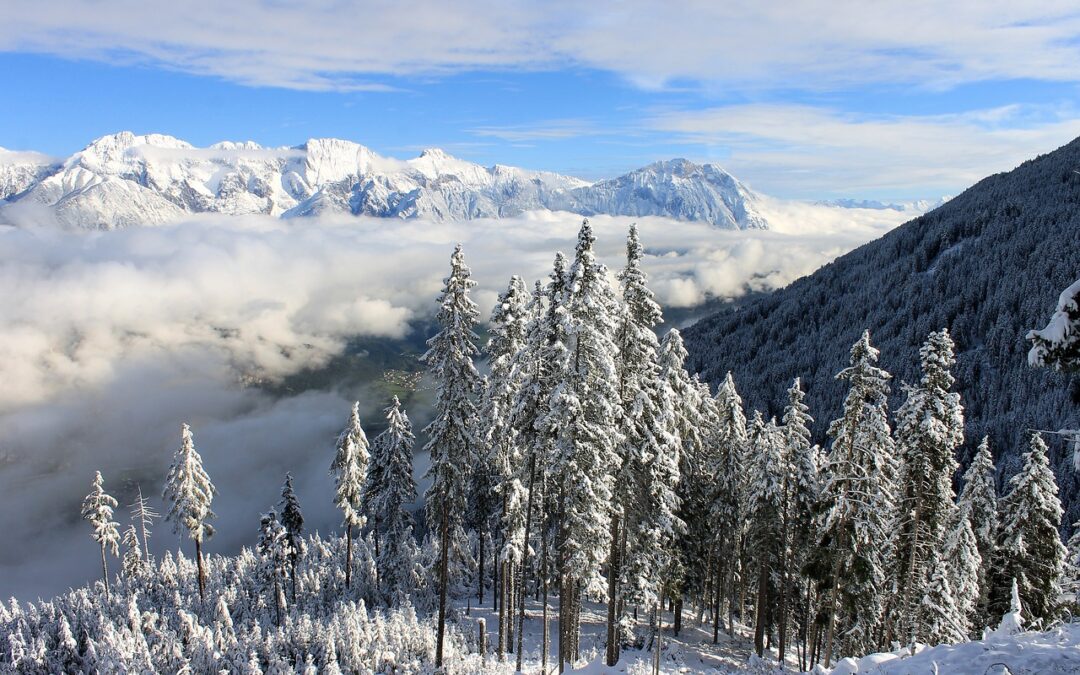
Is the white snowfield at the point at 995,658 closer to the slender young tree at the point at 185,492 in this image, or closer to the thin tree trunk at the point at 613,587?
the thin tree trunk at the point at 613,587

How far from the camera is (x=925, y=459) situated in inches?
917

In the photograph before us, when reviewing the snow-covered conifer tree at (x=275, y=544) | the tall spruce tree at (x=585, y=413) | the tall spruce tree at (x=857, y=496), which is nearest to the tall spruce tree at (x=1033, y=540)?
the tall spruce tree at (x=857, y=496)

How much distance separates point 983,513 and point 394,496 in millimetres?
36471

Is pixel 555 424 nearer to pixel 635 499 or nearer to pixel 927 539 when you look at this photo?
pixel 635 499

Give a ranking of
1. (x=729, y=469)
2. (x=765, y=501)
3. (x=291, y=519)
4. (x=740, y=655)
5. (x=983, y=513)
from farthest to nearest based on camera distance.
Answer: (x=291, y=519) < (x=740, y=655) < (x=729, y=469) < (x=983, y=513) < (x=765, y=501)

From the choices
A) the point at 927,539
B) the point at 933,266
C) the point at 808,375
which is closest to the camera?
the point at 927,539

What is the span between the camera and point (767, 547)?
32.1m

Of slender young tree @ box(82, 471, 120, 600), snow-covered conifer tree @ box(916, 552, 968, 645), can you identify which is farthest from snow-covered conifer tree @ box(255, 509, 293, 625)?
snow-covered conifer tree @ box(916, 552, 968, 645)

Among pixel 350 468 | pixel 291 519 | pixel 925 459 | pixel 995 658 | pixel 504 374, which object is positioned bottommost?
pixel 291 519

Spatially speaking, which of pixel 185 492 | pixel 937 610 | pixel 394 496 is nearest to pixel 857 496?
pixel 937 610

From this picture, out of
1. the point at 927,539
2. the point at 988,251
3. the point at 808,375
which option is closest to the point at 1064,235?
the point at 988,251

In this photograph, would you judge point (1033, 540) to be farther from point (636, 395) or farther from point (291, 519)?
point (291, 519)

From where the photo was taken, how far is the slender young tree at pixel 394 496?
41.1 m

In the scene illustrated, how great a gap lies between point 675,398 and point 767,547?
14483 millimetres
